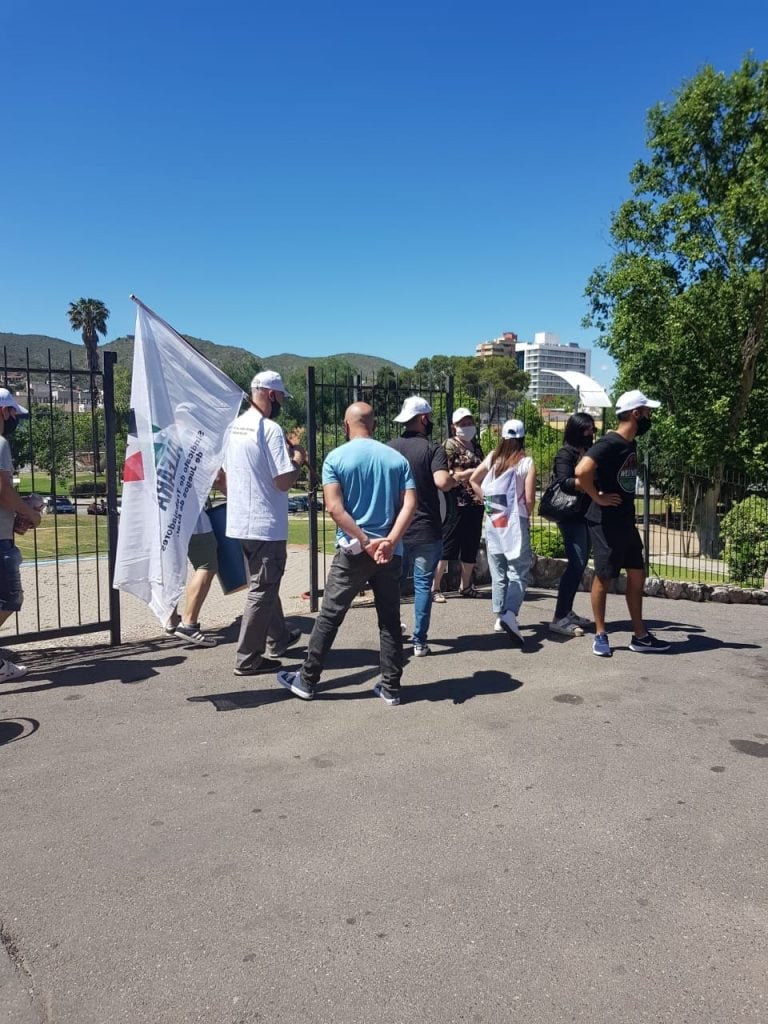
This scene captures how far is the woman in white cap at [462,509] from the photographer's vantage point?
716 centimetres

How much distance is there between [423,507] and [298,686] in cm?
161

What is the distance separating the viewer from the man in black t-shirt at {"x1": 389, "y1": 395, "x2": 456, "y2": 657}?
5.54 m

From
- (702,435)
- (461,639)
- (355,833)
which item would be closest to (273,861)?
(355,833)

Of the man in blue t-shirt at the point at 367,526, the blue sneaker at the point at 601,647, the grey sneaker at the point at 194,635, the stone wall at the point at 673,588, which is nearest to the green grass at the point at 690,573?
the stone wall at the point at 673,588

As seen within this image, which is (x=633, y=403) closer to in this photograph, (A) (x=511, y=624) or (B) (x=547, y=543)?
(A) (x=511, y=624)

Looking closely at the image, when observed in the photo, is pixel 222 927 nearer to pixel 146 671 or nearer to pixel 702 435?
pixel 146 671

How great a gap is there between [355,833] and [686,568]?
9211mm

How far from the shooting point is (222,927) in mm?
2592

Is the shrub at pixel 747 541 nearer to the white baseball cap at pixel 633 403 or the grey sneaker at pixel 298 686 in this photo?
the white baseball cap at pixel 633 403

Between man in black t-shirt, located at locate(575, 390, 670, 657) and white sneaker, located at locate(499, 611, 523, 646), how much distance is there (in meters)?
0.59

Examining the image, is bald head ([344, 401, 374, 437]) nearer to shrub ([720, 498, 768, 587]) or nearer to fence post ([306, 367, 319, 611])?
fence post ([306, 367, 319, 611])

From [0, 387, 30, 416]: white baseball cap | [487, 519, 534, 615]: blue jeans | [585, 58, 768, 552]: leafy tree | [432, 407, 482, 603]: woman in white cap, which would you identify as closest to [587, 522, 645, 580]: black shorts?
[487, 519, 534, 615]: blue jeans

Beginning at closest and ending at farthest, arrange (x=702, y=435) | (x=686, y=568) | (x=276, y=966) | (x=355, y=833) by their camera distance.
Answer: (x=276, y=966) → (x=355, y=833) → (x=686, y=568) → (x=702, y=435)

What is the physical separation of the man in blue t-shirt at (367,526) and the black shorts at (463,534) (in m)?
2.96
